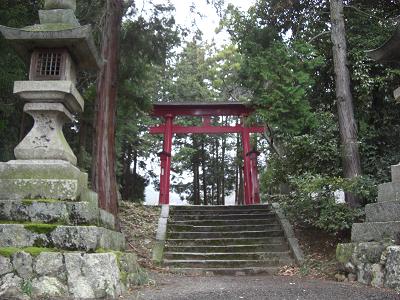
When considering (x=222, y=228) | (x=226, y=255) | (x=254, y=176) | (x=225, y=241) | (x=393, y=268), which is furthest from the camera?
(x=254, y=176)

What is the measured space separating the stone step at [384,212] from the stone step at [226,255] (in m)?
3.09

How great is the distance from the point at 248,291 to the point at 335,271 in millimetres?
2506

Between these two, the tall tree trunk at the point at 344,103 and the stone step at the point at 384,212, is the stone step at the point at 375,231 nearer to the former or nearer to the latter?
the stone step at the point at 384,212

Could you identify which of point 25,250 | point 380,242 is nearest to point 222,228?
point 380,242

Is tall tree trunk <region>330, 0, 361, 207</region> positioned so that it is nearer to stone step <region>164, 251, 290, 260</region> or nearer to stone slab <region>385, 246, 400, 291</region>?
stone step <region>164, 251, 290, 260</region>

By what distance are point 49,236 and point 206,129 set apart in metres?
12.0

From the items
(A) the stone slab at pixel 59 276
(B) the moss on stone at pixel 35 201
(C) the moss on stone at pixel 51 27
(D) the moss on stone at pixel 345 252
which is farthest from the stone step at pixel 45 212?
(D) the moss on stone at pixel 345 252

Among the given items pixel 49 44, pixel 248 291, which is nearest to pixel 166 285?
pixel 248 291

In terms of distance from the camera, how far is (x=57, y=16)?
6020mm

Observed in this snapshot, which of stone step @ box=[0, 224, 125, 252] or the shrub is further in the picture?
the shrub

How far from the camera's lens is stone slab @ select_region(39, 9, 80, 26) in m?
6.00

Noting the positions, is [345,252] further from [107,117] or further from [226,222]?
[107,117]

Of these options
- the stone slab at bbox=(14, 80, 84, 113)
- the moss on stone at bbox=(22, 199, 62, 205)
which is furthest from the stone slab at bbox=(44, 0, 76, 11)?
the moss on stone at bbox=(22, 199, 62, 205)

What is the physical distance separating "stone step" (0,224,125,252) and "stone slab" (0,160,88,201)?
49 cm
